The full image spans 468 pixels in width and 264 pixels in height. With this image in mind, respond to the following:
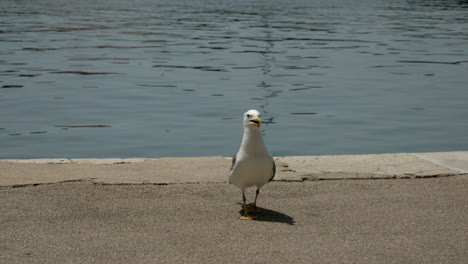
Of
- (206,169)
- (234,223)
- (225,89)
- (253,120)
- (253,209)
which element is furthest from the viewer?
(225,89)

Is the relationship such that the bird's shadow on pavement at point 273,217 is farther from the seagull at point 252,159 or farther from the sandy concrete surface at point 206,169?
the sandy concrete surface at point 206,169

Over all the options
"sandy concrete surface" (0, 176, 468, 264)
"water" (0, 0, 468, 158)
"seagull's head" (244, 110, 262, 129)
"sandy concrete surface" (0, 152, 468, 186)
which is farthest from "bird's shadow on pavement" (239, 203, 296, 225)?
"water" (0, 0, 468, 158)

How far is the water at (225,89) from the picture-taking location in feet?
44.0

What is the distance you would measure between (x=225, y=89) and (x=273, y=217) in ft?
39.7

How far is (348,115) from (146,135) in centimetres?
425

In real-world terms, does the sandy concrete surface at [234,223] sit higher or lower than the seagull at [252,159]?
lower

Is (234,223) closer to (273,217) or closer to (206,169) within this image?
(273,217)

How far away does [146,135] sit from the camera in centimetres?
1369

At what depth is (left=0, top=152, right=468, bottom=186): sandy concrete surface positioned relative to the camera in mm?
7953

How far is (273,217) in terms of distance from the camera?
682 cm

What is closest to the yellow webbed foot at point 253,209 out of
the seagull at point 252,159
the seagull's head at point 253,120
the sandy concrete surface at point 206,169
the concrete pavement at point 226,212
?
the seagull at point 252,159

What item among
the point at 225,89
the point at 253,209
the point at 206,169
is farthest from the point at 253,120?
the point at 225,89

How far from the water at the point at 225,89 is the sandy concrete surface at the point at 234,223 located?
4.83 meters

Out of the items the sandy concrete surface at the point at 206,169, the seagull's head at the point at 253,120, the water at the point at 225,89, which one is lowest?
the water at the point at 225,89
